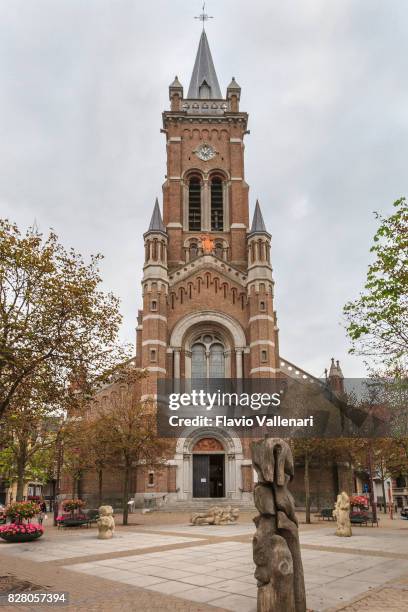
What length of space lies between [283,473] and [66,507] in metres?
21.7

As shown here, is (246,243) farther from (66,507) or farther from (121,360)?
(121,360)

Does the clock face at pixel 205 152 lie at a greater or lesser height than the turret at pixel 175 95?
lesser

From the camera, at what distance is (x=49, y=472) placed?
Answer: 165 feet

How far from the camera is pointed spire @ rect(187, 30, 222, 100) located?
54.5 m

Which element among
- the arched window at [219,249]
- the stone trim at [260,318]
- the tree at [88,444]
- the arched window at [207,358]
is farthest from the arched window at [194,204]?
the tree at [88,444]

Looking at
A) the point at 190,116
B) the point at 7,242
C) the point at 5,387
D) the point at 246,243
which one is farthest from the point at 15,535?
the point at 190,116

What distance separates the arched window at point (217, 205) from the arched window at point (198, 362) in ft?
39.4

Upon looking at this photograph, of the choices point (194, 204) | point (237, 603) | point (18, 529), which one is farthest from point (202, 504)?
point (237, 603)

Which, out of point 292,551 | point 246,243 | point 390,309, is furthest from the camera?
point 246,243

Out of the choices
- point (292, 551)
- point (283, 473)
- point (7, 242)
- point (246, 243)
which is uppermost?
point (246, 243)

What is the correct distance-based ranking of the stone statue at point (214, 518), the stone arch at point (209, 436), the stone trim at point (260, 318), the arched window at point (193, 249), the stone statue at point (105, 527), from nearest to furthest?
the stone statue at point (105, 527)
the stone statue at point (214, 518)
the stone arch at point (209, 436)
the stone trim at point (260, 318)
the arched window at point (193, 249)

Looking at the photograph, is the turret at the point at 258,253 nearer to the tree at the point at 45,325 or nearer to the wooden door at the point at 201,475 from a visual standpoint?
Result: the wooden door at the point at 201,475

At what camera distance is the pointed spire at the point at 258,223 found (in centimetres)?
4347

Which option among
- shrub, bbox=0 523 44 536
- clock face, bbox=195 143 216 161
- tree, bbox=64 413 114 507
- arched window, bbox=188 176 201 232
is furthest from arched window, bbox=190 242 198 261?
shrub, bbox=0 523 44 536
